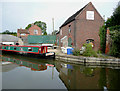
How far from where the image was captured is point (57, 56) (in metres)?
12.2

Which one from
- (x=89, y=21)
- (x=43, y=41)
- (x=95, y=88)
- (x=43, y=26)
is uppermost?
(x=43, y=26)

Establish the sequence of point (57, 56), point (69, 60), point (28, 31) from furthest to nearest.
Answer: point (28, 31), point (57, 56), point (69, 60)

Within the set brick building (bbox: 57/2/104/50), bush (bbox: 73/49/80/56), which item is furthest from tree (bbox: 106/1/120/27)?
bush (bbox: 73/49/80/56)

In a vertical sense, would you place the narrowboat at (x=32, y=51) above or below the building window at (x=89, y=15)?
below

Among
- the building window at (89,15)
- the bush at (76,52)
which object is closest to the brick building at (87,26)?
the building window at (89,15)

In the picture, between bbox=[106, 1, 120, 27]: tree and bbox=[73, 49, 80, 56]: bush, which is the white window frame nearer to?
bbox=[106, 1, 120, 27]: tree

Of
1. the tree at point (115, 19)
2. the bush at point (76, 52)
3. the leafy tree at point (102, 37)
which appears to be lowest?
the bush at point (76, 52)

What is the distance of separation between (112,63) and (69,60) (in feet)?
14.4

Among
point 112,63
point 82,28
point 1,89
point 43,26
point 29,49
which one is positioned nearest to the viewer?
point 1,89

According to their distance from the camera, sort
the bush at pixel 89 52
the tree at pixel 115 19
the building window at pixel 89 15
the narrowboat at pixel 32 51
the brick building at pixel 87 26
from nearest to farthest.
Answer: the bush at pixel 89 52 < the narrowboat at pixel 32 51 < the tree at pixel 115 19 < the brick building at pixel 87 26 < the building window at pixel 89 15

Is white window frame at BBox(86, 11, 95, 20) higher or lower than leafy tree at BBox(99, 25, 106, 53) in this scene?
higher

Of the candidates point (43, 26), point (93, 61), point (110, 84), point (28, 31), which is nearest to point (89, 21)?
point (93, 61)

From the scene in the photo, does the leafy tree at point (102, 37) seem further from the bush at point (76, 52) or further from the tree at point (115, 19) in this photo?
the bush at point (76, 52)

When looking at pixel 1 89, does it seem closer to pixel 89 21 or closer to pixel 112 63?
pixel 112 63
